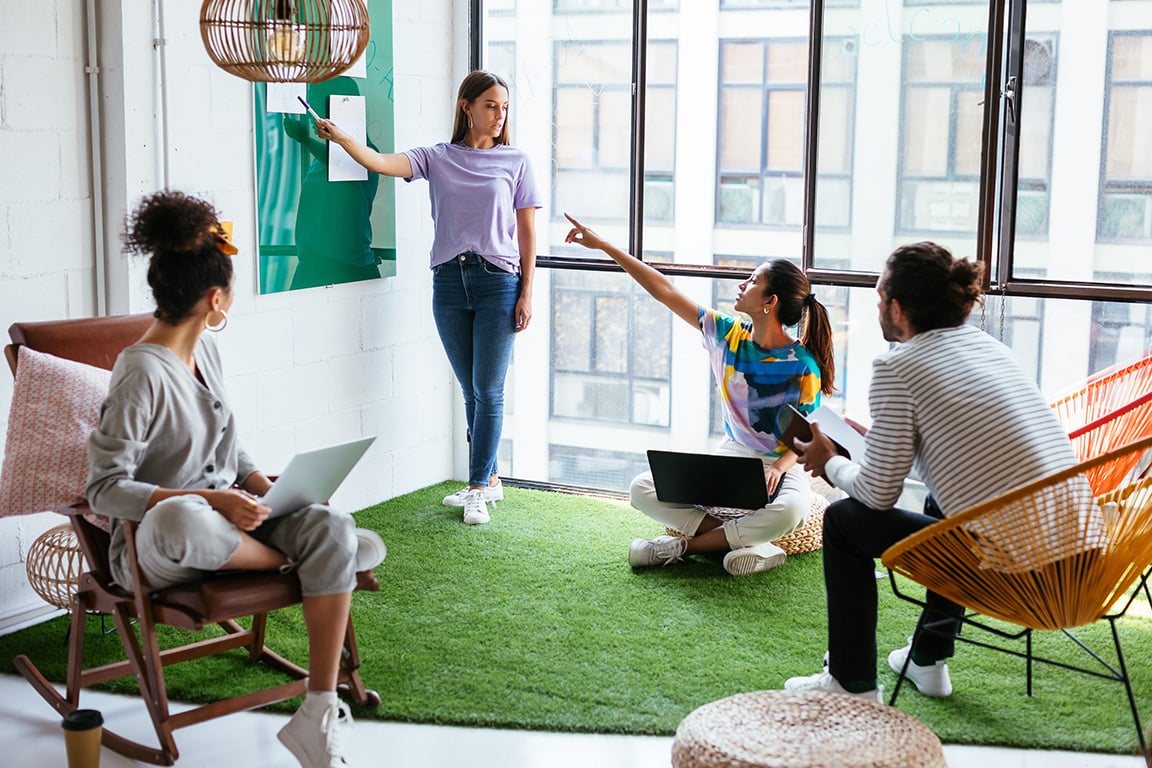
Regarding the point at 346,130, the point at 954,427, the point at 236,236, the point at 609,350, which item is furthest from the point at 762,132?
the point at 954,427

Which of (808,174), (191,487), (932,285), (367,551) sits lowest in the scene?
(367,551)

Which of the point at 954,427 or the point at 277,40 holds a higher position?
the point at 277,40

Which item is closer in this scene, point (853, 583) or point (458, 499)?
point (853, 583)

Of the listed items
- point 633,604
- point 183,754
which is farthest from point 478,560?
point 183,754

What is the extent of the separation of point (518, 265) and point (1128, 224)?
2.12 meters

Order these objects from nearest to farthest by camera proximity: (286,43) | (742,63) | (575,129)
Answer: (286,43) < (742,63) < (575,129)

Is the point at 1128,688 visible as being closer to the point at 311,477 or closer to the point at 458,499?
the point at 311,477

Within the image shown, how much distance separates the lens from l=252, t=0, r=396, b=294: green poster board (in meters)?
4.32

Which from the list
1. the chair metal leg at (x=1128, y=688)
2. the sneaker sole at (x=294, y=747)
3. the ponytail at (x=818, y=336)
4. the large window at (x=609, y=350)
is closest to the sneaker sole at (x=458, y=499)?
the large window at (x=609, y=350)

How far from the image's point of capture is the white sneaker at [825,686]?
116 inches

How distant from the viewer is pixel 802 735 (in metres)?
2.42

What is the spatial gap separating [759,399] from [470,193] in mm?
1344

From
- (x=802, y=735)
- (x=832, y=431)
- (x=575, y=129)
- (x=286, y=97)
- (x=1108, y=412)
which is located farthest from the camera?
(x=575, y=129)

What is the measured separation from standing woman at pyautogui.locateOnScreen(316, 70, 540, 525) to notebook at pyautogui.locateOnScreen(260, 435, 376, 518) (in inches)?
75.5
